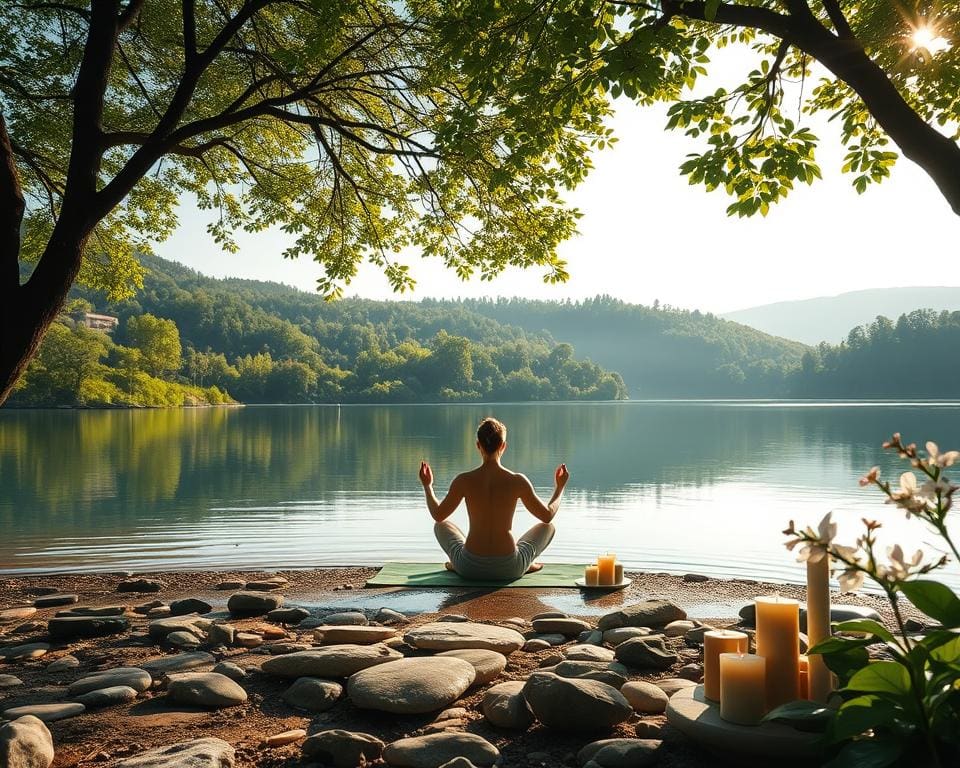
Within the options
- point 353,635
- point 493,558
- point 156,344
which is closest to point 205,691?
point 353,635

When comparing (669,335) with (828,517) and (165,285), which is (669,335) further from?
(828,517)

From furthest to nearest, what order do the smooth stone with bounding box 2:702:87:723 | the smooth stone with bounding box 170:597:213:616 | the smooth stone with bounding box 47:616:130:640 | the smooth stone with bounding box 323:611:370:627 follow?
the smooth stone with bounding box 170:597:213:616
the smooth stone with bounding box 323:611:370:627
the smooth stone with bounding box 47:616:130:640
the smooth stone with bounding box 2:702:87:723

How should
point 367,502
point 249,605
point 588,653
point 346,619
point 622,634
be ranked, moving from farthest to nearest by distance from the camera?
point 367,502 → point 249,605 → point 346,619 → point 622,634 → point 588,653

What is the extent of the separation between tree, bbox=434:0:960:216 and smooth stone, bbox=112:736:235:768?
4.49 metres

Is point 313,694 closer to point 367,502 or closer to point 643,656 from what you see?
point 643,656

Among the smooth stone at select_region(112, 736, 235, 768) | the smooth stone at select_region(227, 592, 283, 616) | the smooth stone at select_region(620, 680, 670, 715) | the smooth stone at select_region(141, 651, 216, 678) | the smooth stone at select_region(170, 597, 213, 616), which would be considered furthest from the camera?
the smooth stone at select_region(170, 597, 213, 616)

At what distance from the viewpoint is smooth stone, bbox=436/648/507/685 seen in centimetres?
405

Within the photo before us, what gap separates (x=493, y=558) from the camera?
7.14 m

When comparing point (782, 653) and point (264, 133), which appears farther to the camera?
point (264, 133)

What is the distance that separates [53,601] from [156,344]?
86322mm

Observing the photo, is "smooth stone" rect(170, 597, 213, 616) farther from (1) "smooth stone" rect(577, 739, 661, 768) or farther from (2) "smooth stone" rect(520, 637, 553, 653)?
(1) "smooth stone" rect(577, 739, 661, 768)

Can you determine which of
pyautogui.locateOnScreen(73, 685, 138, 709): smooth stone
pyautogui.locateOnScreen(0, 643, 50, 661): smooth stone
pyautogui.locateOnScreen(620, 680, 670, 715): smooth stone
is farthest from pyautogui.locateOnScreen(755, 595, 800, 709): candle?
pyautogui.locateOnScreen(0, 643, 50, 661): smooth stone

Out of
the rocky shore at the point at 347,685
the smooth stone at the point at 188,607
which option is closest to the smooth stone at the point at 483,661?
the rocky shore at the point at 347,685

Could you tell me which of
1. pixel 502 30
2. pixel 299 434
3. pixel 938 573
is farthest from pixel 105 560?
pixel 299 434
